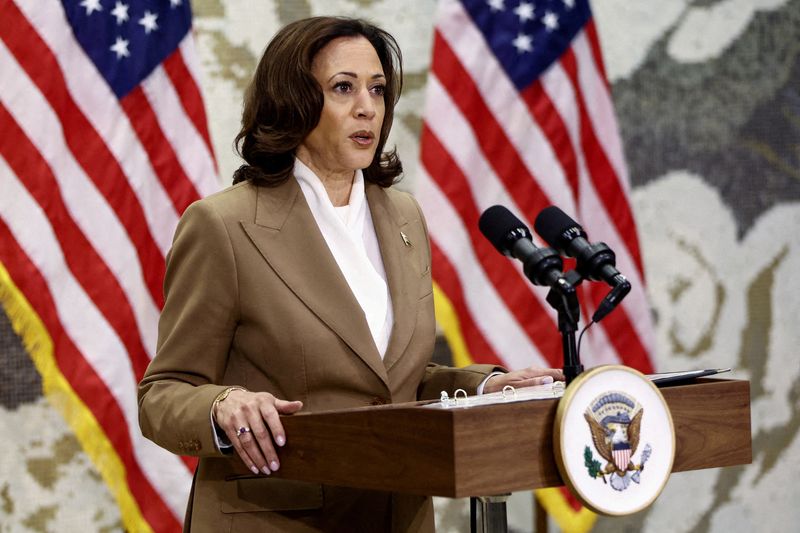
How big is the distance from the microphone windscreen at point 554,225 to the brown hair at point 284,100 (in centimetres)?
65

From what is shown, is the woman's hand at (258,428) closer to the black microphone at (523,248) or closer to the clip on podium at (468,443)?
the clip on podium at (468,443)

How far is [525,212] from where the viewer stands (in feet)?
11.3

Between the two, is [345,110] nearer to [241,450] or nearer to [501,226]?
[501,226]

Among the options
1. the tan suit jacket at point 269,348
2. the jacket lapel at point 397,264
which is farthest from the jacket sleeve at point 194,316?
the jacket lapel at point 397,264

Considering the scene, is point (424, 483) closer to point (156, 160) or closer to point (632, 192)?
point (156, 160)

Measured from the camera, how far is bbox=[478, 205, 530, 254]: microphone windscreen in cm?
148

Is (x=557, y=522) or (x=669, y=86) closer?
(x=557, y=522)

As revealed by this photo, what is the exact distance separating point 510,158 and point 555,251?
2034 millimetres

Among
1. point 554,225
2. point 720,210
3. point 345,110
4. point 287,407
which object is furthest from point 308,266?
point 720,210

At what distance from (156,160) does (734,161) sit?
210 centimetres

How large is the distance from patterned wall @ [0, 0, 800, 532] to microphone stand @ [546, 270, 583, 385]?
2277mm

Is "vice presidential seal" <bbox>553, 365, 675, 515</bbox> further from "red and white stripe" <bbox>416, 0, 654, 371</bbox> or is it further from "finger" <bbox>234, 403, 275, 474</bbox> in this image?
"red and white stripe" <bbox>416, 0, 654, 371</bbox>

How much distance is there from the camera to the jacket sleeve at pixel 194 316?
1.76m

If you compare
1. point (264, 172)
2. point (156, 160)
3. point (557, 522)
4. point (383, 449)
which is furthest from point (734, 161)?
point (383, 449)
